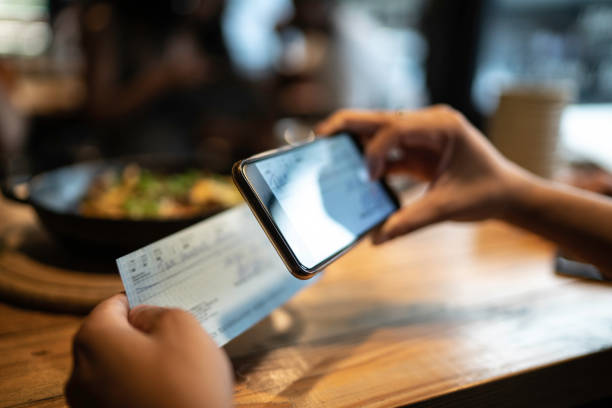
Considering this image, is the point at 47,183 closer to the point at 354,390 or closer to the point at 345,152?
the point at 345,152

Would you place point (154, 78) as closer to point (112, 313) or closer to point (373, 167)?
point (373, 167)

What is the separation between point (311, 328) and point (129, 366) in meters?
0.39

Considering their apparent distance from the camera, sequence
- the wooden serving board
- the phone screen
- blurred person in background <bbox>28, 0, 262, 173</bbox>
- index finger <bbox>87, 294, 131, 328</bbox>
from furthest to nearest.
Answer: blurred person in background <bbox>28, 0, 262, 173</bbox> < the wooden serving board < the phone screen < index finger <bbox>87, 294, 131, 328</bbox>

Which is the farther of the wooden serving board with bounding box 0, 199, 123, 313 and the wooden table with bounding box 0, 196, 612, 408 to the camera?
the wooden serving board with bounding box 0, 199, 123, 313

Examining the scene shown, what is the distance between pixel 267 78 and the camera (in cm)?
360

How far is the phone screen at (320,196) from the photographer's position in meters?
0.58

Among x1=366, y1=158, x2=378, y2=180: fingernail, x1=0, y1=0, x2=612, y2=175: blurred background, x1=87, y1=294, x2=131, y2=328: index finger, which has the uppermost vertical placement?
x1=366, y1=158, x2=378, y2=180: fingernail

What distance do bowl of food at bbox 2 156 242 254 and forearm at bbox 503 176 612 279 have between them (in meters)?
0.56

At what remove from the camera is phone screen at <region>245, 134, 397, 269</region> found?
58 cm

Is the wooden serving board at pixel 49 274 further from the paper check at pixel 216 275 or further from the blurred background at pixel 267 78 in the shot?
the blurred background at pixel 267 78

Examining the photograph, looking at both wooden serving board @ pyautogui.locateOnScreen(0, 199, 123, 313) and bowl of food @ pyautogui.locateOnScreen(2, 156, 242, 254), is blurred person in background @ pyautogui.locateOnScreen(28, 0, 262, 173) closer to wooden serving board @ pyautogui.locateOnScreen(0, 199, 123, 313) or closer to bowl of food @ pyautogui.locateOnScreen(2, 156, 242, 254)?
bowl of food @ pyautogui.locateOnScreen(2, 156, 242, 254)

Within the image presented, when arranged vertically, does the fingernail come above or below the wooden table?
above

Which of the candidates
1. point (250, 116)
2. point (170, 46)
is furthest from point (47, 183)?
point (250, 116)

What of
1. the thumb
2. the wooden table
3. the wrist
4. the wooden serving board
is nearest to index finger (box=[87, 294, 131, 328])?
the wooden table
